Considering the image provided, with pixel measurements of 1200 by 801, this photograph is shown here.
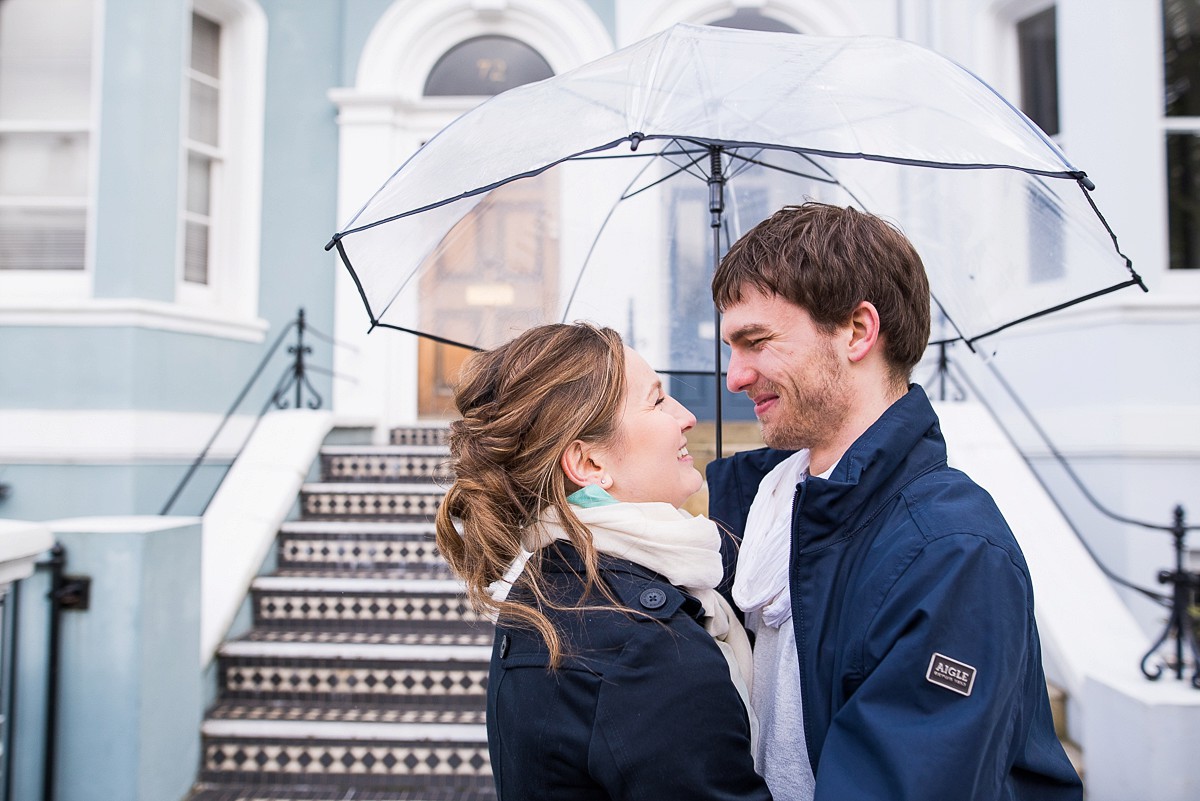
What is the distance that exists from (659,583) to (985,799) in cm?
54

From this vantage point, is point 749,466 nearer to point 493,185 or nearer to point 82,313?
point 493,185

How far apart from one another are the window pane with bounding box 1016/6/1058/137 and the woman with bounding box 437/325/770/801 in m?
5.56

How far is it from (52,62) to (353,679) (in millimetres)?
5189

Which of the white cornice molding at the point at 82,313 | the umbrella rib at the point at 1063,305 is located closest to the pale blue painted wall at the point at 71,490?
the white cornice molding at the point at 82,313

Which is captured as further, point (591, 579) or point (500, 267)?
point (500, 267)

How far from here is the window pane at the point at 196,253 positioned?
6652mm

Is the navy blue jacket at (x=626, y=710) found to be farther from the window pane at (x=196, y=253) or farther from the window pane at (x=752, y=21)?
the window pane at (x=752, y=21)

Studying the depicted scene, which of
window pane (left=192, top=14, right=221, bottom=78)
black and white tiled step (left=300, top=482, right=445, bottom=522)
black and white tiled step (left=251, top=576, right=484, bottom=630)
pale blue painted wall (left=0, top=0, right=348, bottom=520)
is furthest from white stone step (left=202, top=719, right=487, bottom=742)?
window pane (left=192, top=14, right=221, bottom=78)

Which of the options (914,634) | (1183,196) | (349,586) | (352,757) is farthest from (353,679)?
(1183,196)

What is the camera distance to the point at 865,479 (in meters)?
1.32

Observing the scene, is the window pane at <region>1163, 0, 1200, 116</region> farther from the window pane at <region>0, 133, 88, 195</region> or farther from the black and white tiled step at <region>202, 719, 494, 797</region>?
the window pane at <region>0, 133, 88, 195</region>

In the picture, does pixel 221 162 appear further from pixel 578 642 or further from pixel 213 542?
pixel 578 642

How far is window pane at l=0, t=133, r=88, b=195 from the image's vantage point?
6.00 m

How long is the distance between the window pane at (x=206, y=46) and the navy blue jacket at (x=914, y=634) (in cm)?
717
